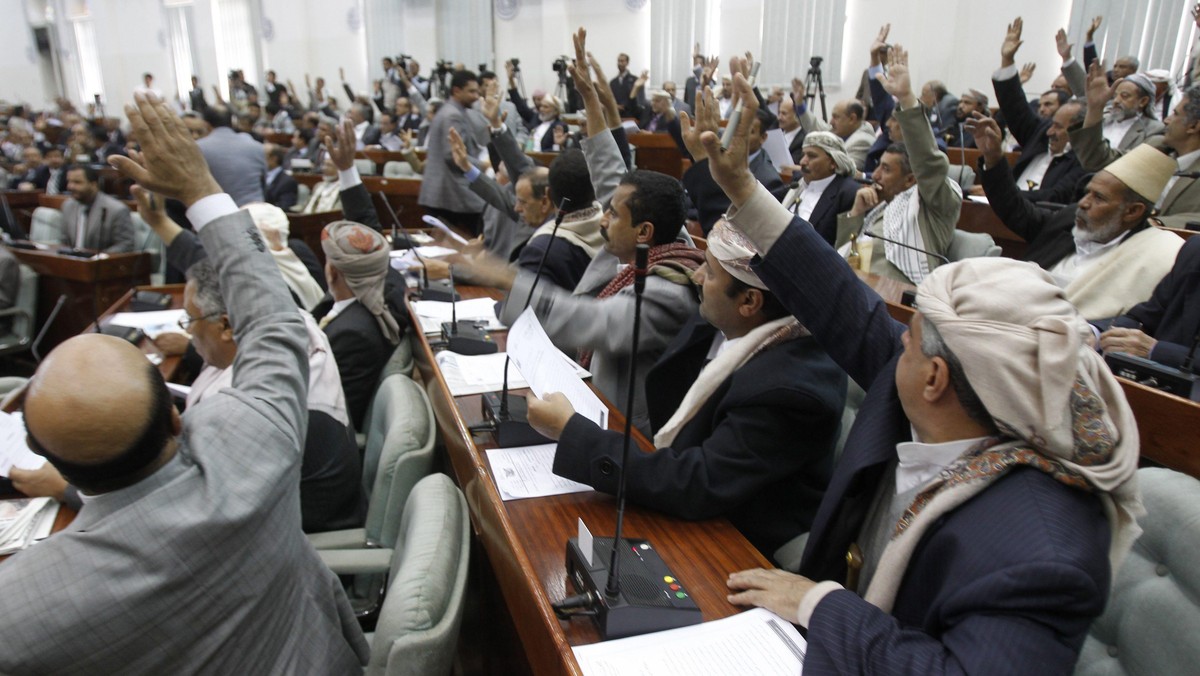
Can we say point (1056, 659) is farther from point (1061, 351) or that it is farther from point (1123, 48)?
point (1123, 48)

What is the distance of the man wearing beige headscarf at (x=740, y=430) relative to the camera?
128 centimetres

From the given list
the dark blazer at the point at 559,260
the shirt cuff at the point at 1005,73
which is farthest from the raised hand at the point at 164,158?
the shirt cuff at the point at 1005,73

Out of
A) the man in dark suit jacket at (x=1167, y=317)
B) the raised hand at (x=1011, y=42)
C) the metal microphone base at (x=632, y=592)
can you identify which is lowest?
the metal microphone base at (x=632, y=592)

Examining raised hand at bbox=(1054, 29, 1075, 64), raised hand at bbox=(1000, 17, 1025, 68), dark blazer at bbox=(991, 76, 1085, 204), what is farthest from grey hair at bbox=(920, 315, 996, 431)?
raised hand at bbox=(1054, 29, 1075, 64)

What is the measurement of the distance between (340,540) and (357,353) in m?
0.72

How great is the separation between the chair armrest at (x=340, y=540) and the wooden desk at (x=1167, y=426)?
5.65 ft

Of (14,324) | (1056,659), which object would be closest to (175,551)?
(1056,659)

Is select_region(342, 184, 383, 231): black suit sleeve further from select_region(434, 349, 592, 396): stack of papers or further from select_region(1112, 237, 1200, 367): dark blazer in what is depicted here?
select_region(1112, 237, 1200, 367): dark blazer

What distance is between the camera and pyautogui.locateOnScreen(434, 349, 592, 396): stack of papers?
1950mm

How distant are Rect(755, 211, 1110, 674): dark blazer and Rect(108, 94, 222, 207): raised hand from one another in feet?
3.52

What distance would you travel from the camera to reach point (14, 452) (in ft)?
5.20

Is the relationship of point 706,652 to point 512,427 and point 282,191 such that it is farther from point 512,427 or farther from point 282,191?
point 282,191

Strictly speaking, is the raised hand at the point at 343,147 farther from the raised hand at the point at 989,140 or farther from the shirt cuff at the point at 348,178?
the raised hand at the point at 989,140

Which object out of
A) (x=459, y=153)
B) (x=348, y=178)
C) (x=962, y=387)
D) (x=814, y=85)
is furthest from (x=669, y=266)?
(x=814, y=85)
